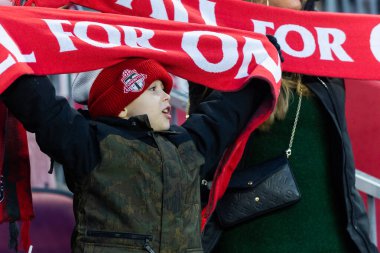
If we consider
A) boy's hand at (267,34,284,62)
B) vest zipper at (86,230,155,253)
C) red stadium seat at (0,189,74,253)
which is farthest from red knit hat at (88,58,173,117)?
red stadium seat at (0,189,74,253)

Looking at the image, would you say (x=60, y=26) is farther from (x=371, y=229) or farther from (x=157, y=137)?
(x=371, y=229)

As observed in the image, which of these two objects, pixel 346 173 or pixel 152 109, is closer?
pixel 152 109

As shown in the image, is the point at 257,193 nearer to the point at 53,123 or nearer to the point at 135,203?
the point at 135,203

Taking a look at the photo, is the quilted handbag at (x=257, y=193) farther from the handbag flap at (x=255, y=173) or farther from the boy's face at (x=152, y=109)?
the boy's face at (x=152, y=109)

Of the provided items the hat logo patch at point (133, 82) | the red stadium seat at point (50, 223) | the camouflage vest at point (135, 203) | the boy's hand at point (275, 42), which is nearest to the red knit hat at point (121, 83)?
the hat logo patch at point (133, 82)

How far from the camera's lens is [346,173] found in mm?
3828

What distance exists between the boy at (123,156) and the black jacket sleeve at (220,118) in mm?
58

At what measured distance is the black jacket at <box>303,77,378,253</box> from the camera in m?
3.79

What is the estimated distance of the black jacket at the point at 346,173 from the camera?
12.5 feet

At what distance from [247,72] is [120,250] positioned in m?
0.92

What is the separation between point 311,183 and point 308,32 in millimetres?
628

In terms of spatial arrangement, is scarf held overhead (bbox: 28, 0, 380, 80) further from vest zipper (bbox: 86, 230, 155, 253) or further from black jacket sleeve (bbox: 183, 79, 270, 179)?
vest zipper (bbox: 86, 230, 155, 253)

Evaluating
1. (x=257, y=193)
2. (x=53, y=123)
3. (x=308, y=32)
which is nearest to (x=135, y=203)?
(x=53, y=123)

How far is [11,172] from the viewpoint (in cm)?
339
